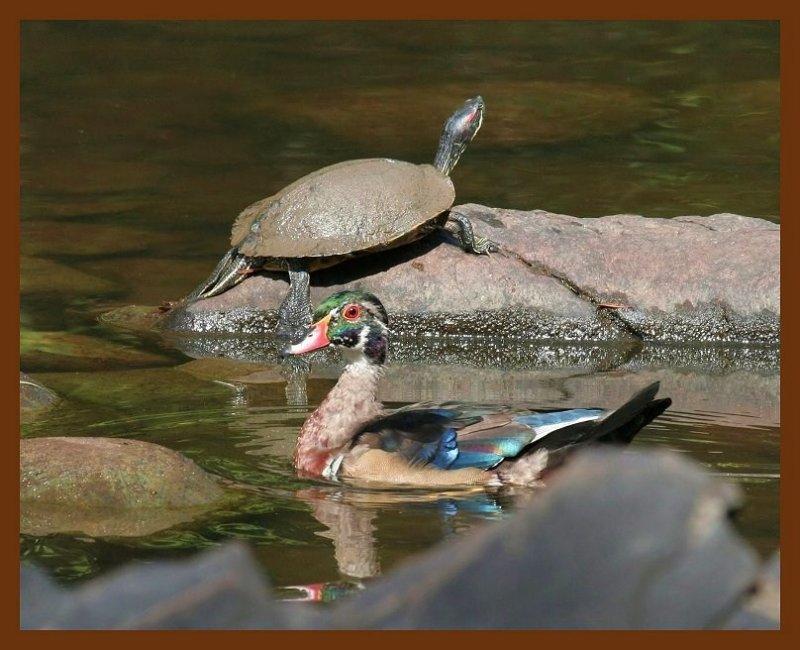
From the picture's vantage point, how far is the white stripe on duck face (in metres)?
6.80

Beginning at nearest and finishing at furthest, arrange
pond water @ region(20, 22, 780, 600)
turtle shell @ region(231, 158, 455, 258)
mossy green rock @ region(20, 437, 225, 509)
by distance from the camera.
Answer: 1. mossy green rock @ region(20, 437, 225, 509)
2. pond water @ region(20, 22, 780, 600)
3. turtle shell @ region(231, 158, 455, 258)

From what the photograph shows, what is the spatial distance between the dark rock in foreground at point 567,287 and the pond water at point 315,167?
21cm

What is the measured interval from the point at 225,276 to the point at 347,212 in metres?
0.98

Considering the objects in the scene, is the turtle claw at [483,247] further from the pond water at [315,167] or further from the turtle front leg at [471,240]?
the pond water at [315,167]

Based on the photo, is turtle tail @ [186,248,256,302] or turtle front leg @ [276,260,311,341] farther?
turtle tail @ [186,248,256,302]

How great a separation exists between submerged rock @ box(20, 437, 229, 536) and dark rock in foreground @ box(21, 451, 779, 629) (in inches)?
104

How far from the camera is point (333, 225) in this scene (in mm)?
10234

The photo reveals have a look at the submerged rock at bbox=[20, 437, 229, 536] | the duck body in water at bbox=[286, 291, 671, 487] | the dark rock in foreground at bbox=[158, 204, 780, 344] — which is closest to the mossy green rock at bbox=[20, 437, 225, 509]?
the submerged rock at bbox=[20, 437, 229, 536]

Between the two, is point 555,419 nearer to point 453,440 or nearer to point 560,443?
point 560,443

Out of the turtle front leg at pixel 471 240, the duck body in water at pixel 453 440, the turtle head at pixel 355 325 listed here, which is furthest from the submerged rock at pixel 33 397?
the turtle front leg at pixel 471 240

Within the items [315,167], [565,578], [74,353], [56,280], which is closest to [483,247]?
[74,353]

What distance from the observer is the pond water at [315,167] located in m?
6.54

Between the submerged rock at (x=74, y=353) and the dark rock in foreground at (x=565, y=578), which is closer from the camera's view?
the dark rock in foreground at (x=565, y=578)

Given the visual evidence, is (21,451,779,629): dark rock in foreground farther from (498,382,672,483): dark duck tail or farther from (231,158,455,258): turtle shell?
(231,158,455,258): turtle shell
